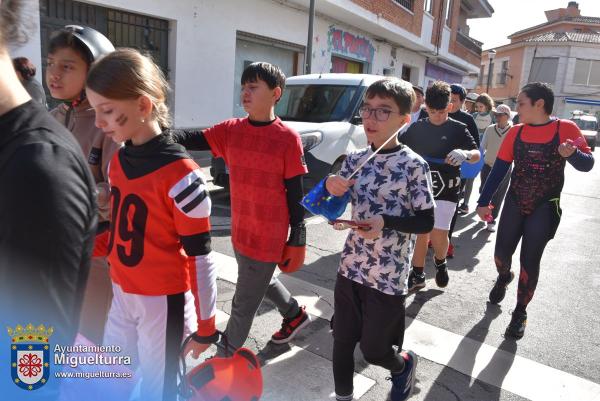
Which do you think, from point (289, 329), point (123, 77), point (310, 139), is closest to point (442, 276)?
point (289, 329)

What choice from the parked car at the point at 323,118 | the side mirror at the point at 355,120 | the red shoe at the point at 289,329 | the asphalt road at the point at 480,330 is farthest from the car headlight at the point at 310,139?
the red shoe at the point at 289,329

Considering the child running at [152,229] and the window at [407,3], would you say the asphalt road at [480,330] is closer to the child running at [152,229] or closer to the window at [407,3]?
the child running at [152,229]

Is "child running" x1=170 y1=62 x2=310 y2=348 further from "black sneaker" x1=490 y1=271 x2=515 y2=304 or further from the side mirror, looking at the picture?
the side mirror

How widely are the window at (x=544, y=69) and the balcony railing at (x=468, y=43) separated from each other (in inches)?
769

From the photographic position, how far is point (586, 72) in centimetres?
4712

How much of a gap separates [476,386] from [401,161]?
1639 millimetres

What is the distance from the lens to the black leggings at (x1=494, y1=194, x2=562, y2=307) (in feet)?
11.7

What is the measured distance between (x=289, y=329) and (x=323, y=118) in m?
4.69

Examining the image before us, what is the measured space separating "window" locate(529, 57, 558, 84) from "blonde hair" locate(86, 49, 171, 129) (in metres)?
53.9

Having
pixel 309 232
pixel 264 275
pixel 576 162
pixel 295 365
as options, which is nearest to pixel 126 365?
pixel 264 275

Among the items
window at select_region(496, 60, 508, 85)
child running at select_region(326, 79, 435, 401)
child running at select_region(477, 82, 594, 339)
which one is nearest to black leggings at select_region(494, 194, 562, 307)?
child running at select_region(477, 82, 594, 339)

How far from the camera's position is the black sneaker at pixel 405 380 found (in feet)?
8.58

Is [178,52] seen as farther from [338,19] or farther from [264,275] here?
[264,275]

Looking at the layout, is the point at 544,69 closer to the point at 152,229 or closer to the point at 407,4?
the point at 407,4
